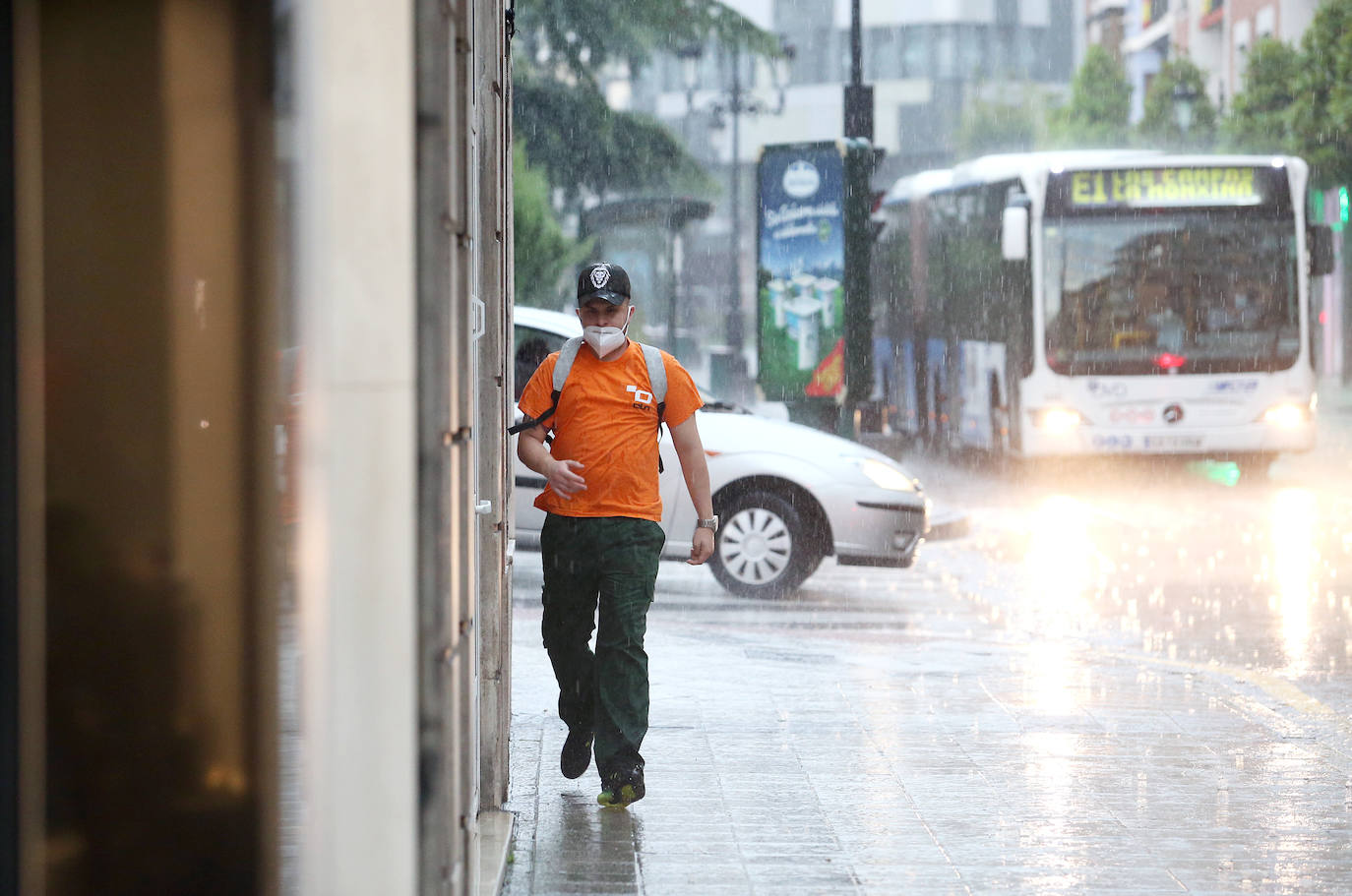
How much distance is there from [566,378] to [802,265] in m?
13.3

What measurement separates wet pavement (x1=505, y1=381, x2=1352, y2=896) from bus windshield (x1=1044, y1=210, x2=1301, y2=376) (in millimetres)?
5534

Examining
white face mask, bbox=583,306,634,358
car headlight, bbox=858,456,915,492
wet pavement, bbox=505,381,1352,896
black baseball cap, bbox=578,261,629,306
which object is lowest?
wet pavement, bbox=505,381,1352,896

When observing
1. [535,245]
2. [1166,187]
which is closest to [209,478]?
[1166,187]

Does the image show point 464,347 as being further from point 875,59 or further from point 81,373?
point 875,59

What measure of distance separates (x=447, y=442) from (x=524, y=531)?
7860 mm

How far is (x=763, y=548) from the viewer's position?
11570 millimetres

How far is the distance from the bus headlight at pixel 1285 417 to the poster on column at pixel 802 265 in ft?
13.3

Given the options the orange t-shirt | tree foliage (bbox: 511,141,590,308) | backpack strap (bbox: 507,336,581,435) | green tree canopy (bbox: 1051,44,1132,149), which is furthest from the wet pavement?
green tree canopy (bbox: 1051,44,1132,149)

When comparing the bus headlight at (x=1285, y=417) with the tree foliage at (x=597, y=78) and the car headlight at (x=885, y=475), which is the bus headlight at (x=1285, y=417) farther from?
the car headlight at (x=885, y=475)

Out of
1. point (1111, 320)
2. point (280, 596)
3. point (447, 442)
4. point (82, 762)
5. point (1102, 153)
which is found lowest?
point (82, 762)

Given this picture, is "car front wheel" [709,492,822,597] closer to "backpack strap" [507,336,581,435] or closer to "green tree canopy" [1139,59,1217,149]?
"backpack strap" [507,336,581,435]

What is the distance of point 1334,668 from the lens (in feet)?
30.0

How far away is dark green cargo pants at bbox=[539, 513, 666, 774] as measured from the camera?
19.6 ft

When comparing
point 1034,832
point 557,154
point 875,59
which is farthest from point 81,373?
point 875,59
